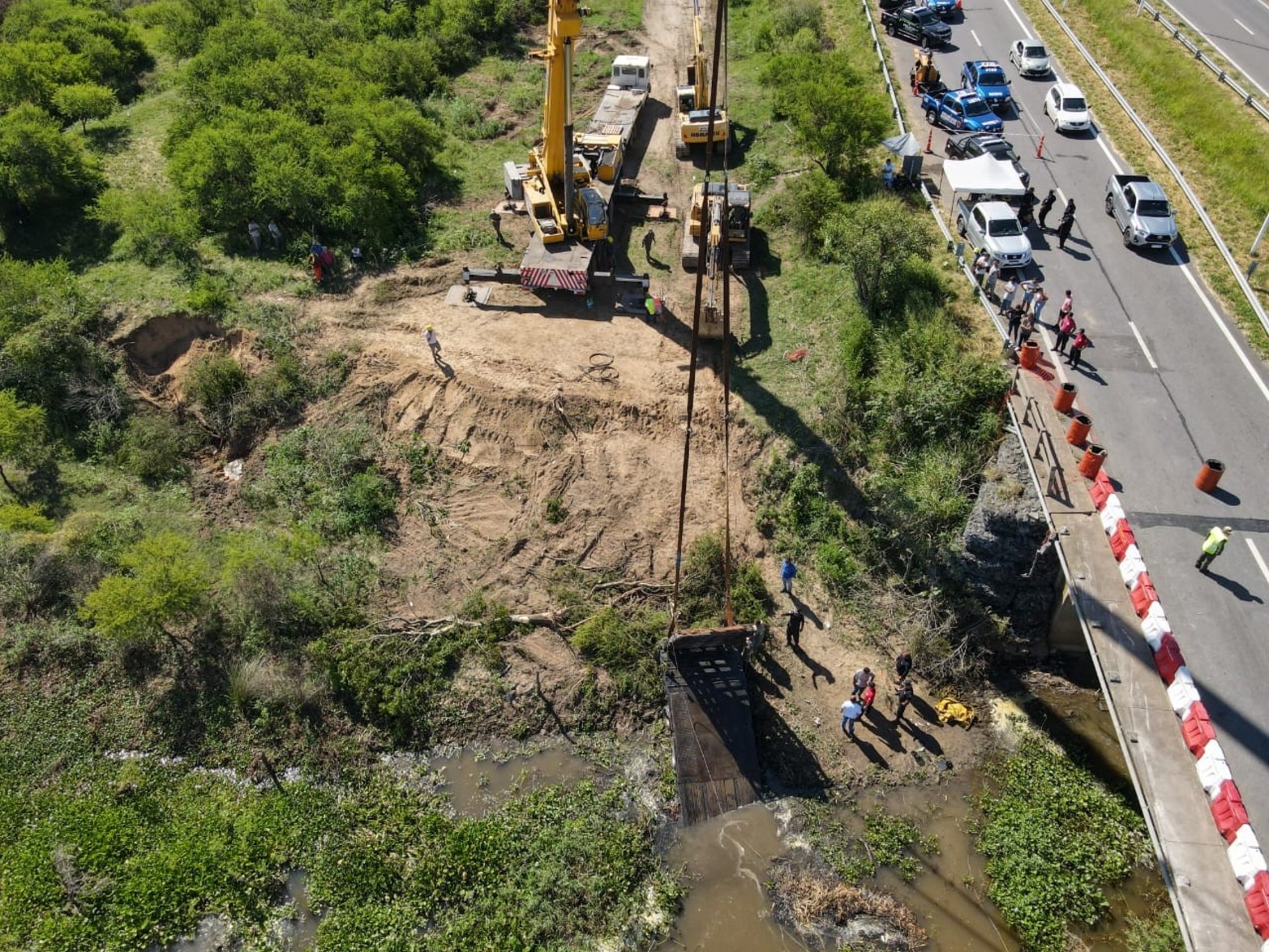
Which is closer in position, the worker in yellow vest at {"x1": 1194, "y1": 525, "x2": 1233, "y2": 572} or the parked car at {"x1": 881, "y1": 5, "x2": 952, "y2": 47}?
the worker in yellow vest at {"x1": 1194, "y1": 525, "x2": 1233, "y2": 572}

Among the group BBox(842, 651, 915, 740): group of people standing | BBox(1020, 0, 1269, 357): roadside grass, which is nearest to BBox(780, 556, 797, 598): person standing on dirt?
BBox(842, 651, 915, 740): group of people standing

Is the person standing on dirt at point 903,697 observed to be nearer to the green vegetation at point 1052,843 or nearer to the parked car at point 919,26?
the green vegetation at point 1052,843

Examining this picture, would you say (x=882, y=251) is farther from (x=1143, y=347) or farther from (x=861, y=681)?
(x=861, y=681)

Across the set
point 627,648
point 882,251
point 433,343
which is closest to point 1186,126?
point 882,251

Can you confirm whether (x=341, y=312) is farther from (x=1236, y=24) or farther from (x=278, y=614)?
(x=1236, y=24)

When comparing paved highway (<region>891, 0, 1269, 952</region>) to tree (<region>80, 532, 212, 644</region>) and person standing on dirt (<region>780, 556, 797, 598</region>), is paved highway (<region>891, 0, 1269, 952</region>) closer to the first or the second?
person standing on dirt (<region>780, 556, 797, 598</region>)

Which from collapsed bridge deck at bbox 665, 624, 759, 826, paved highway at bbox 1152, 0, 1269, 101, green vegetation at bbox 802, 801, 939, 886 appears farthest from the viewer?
paved highway at bbox 1152, 0, 1269, 101

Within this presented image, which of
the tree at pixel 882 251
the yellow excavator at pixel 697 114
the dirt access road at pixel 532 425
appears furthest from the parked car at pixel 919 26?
the dirt access road at pixel 532 425
